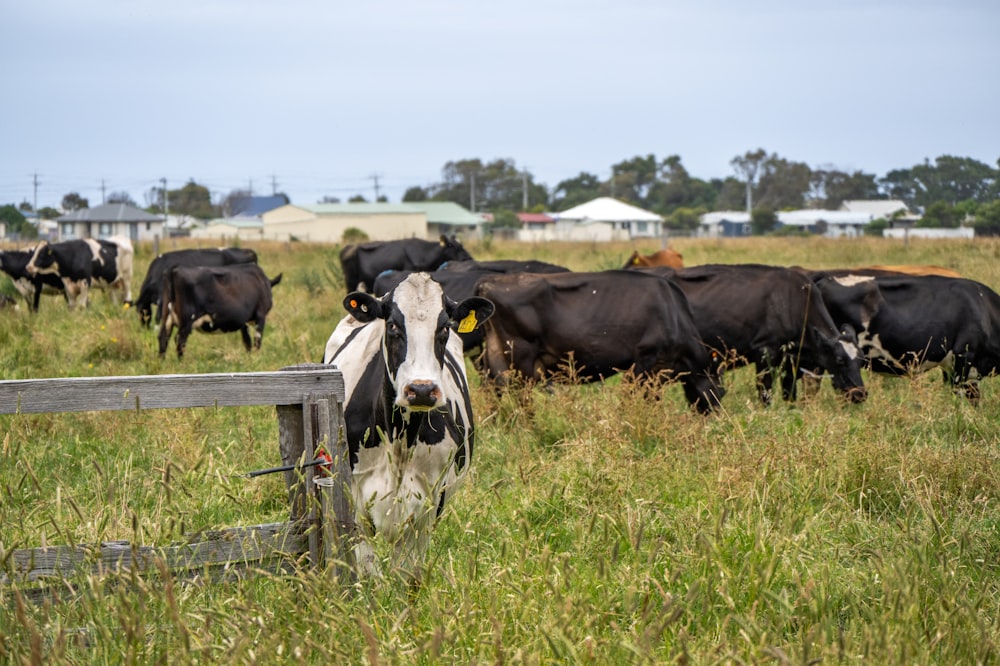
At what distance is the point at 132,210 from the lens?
319 feet

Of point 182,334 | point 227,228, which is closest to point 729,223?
point 227,228

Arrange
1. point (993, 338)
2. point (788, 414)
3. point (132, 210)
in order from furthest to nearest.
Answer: point (132, 210) < point (993, 338) < point (788, 414)

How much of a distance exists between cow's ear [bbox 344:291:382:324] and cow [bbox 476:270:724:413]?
13.7 ft

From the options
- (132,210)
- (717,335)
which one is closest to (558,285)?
(717,335)

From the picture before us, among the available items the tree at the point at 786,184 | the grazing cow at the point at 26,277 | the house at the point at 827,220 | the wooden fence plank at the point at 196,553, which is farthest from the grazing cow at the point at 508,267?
the tree at the point at 786,184

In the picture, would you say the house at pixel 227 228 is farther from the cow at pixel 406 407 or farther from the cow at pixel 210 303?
the cow at pixel 406 407

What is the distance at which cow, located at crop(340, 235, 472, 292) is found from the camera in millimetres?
21172

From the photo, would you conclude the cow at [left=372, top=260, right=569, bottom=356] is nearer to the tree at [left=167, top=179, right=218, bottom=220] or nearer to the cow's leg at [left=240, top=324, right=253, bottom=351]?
the cow's leg at [left=240, top=324, right=253, bottom=351]

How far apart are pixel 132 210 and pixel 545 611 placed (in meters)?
101

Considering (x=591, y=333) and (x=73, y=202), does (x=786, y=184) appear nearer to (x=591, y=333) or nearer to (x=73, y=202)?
(x=73, y=202)

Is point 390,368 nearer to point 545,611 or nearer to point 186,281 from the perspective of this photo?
point 545,611

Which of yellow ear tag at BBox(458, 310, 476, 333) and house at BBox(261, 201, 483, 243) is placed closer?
yellow ear tag at BBox(458, 310, 476, 333)

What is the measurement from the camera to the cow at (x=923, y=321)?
33.3 feet

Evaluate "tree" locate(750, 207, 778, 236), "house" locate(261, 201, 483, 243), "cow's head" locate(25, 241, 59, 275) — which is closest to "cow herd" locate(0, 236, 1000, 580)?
"cow's head" locate(25, 241, 59, 275)
